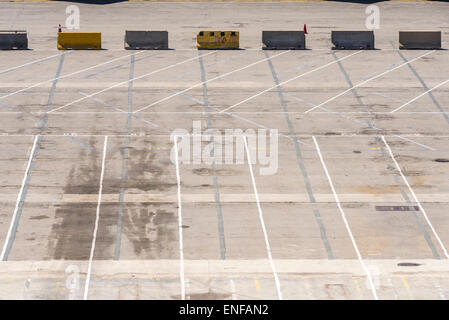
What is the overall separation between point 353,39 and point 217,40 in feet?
39.1

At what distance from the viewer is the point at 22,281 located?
1267 inches

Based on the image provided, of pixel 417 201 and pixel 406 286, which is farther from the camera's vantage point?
pixel 417 201

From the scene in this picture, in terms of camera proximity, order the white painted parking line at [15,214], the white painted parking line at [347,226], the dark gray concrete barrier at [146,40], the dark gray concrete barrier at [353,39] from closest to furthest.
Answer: the white painted parking line at [347,226] → the white painted parking line at [15,214] → the dark gray concrete barrier at [146,40] → the dark gray concrete barrier at [353,39]

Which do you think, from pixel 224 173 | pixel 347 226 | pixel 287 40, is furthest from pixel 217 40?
pixel 347 226

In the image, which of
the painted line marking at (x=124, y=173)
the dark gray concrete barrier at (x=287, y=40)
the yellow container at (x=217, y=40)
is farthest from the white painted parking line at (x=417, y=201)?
the yellow container at (x=217, y=40)

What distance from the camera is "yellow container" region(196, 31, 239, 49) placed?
67012 millimetres

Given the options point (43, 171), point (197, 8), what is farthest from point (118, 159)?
point (197, 8)

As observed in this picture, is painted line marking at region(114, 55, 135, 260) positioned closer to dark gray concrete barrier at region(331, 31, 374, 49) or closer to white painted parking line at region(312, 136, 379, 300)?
white painted parking line at region(312, 136, 379, 300)

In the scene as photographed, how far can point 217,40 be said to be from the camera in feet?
221

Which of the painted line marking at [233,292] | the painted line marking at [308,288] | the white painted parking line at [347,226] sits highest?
the painted line marking at [233,292]

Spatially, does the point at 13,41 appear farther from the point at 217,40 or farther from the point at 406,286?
the point at 406,286

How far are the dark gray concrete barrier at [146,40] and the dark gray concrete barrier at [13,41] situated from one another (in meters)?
8.70

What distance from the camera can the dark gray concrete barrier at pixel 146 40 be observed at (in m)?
67.6

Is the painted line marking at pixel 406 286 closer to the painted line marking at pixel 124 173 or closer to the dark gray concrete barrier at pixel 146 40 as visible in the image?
the painted line marking at pixel 124 173
